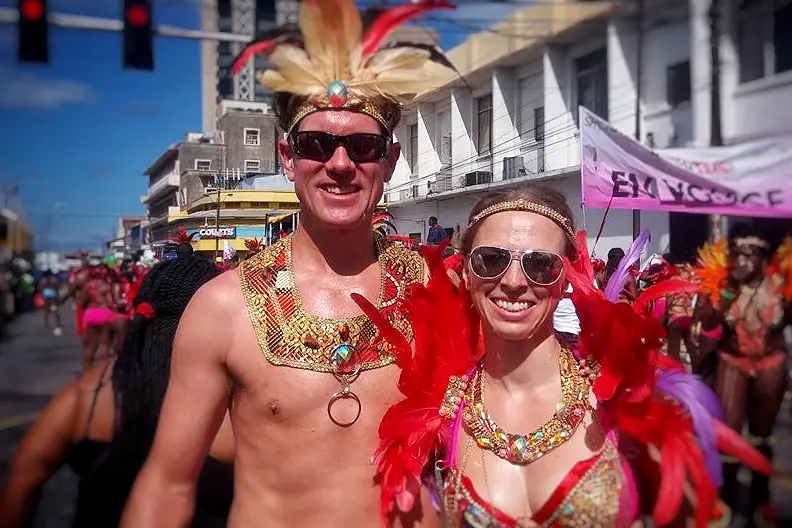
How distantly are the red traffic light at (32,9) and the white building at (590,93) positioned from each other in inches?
43.0

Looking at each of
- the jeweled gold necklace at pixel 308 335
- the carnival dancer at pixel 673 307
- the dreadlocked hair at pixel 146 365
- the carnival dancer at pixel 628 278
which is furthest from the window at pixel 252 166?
the carnival dancer at pixel 673 307

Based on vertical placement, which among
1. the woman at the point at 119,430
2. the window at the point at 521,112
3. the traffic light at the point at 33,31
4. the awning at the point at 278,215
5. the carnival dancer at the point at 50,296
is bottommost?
the woman at the point at 119,430

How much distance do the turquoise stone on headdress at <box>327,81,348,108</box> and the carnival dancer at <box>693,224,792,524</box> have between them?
1.50 meters

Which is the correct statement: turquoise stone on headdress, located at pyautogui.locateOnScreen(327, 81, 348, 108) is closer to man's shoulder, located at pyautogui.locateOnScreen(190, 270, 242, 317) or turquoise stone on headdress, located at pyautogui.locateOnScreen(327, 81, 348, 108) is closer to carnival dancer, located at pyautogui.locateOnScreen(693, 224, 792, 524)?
man's shoulder, located at pyautogui.locateOnScreen(190, 270, 242, 317)

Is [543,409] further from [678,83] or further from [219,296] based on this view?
[678,83]

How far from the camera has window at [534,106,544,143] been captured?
6.64 ft

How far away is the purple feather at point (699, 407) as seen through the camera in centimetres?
143

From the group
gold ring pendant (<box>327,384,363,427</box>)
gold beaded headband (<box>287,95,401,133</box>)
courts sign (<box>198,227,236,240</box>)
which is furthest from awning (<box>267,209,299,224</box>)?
gold ring pendant (<box>327,384,363,427</box>)

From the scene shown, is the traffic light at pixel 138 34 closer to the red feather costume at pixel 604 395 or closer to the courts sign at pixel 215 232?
the courts sign at pixel 215 232

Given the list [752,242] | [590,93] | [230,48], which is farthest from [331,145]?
[752,242]

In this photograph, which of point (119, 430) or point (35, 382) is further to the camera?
point (35, 382)

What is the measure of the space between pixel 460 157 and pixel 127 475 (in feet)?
5.21

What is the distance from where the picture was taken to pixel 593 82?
204 centimetres

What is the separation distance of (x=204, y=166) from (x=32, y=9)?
2.20 ft
